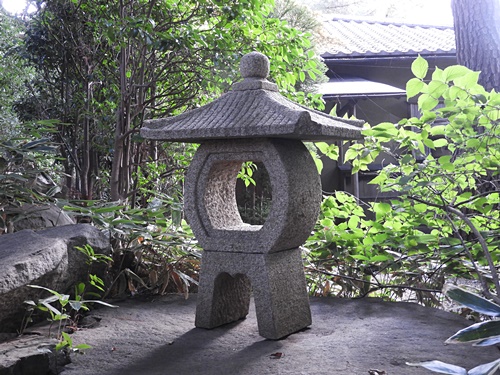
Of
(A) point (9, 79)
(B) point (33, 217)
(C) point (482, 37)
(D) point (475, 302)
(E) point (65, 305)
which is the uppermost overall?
(A) point (9, 79)

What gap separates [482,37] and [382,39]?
5631mm

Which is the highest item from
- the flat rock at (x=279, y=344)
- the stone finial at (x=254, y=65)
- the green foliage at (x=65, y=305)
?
the stone finial at (x=254, y=65)

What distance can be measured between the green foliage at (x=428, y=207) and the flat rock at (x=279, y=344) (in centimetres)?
29

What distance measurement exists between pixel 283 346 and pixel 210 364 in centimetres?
44

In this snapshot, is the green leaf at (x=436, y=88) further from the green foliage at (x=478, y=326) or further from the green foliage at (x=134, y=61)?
the green foliage at (x=134, y=61)

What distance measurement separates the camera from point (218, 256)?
3010 mm

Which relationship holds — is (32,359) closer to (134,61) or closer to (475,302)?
(475,302)

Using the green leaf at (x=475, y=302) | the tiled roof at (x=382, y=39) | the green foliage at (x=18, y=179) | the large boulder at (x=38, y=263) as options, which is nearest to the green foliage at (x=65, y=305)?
the large boulder at (x=38, y=263)

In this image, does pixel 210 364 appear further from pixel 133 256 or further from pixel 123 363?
pixel 133 256

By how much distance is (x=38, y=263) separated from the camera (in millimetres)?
2727

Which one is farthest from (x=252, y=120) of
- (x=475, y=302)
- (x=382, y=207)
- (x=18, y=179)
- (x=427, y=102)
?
(x=18, y=179)

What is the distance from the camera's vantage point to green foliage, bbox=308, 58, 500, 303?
2572 mm

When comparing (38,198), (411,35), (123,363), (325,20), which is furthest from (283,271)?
(325,20)

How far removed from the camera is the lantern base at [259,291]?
2.84 m
